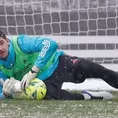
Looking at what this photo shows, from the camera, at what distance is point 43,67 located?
4.40 meters

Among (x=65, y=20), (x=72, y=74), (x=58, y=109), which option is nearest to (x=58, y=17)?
(x=65, y=20)

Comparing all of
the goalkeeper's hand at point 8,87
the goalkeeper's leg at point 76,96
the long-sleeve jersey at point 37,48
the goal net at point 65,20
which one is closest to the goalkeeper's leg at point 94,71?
the goalkeeper's leg at point 76,96

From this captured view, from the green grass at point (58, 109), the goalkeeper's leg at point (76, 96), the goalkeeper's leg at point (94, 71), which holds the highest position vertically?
the goalkeeper's leg at point (94, 71)

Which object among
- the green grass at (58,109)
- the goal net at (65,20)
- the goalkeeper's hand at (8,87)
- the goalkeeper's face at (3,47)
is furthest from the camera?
the goal net at (65,20)

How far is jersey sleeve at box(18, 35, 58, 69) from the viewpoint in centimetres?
419

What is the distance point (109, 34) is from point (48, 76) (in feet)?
7.11

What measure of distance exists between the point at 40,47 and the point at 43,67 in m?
0.22

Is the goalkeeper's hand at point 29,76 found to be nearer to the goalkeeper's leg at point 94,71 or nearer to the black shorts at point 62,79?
the black shorts at point 62,79

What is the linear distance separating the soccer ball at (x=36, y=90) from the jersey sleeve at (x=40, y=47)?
15 centimetres

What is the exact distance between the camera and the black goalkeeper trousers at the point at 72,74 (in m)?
4.36

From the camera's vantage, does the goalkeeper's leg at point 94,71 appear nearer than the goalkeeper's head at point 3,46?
No

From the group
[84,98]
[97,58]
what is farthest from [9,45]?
[97,58]

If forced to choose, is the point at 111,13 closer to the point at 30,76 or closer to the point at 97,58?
the point at 97,58

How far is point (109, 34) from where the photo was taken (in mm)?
6465
